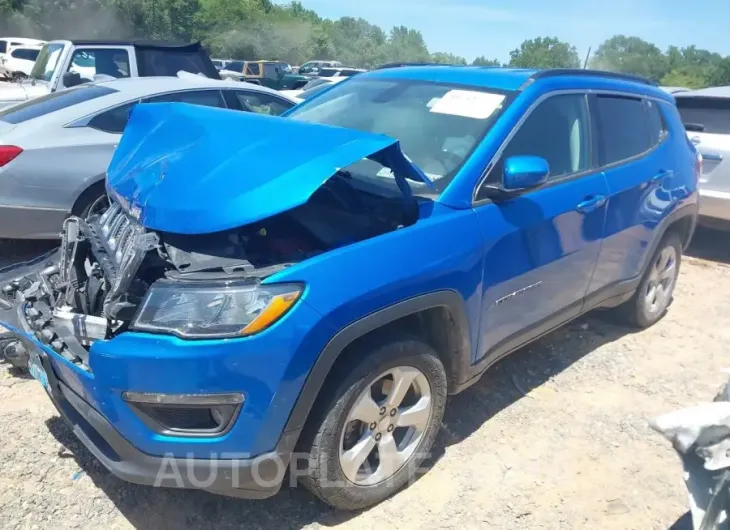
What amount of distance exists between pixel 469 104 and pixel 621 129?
1.26 m

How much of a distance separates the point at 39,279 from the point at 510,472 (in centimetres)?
247

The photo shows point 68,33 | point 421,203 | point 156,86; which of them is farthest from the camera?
point 68,33

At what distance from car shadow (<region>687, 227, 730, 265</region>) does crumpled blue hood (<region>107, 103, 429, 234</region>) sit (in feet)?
17.6

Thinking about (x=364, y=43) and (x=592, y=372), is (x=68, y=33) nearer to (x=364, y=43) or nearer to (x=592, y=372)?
(x=364, y=43)

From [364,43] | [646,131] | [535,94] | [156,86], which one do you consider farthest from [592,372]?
[364,43]

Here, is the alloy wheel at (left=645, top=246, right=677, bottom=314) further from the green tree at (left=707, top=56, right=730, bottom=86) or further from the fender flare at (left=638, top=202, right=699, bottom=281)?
the green tree at (left=707, top=56, right=730, bottom=86)

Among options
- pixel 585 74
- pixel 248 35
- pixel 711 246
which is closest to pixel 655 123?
pixel 585 74

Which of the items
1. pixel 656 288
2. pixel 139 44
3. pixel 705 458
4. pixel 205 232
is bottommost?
pixel 656 288

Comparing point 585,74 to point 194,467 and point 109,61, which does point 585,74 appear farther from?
point 109,61

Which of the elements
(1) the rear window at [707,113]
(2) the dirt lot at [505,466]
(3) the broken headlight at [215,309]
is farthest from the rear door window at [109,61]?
(3) the broken headlight at [215,309]

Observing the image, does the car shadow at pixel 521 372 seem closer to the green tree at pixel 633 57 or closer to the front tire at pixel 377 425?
the front tire at pixel 377 425

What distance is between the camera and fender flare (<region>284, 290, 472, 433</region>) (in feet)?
7.96

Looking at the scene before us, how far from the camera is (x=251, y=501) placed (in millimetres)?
2945

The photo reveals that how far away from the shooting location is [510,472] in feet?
10.6
